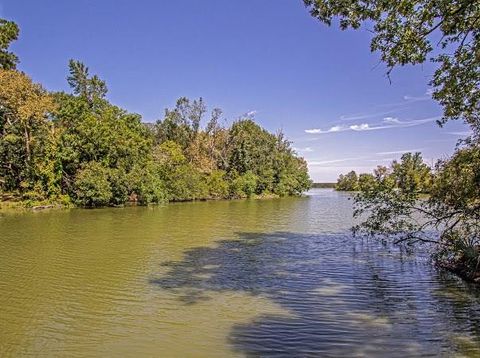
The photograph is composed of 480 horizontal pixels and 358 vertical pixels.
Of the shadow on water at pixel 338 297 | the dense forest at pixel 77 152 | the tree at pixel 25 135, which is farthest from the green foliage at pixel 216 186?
the shadow on water at pixel 338 297

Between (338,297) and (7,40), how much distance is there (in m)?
43.9

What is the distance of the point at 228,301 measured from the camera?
368 inches

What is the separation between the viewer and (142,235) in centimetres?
2003

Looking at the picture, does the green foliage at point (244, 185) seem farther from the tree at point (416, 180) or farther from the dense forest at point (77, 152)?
the tree at point (416, 180)

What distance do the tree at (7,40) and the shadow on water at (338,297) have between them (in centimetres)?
3660

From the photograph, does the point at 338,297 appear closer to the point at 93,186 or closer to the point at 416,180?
the point at 416,180

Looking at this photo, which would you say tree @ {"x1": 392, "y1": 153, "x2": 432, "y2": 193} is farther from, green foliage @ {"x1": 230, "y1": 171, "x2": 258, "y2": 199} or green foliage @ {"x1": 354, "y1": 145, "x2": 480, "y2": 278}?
green foliage @ {"x1": 230, "y1": 171, "x2": 258, "y2": 199}

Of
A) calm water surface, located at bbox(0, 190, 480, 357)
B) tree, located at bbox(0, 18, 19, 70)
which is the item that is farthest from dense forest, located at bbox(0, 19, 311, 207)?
calm water surface, located at bbox(0, 190, 480, 357)

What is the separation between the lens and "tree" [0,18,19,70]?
39.8 m

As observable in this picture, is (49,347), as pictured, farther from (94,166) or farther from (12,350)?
(94,166)

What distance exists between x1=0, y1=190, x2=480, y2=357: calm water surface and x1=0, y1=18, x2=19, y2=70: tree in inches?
1234

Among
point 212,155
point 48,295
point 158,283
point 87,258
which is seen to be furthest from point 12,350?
point 212,155

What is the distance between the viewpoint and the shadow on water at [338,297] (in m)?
6.76

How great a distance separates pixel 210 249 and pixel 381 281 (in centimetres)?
737
